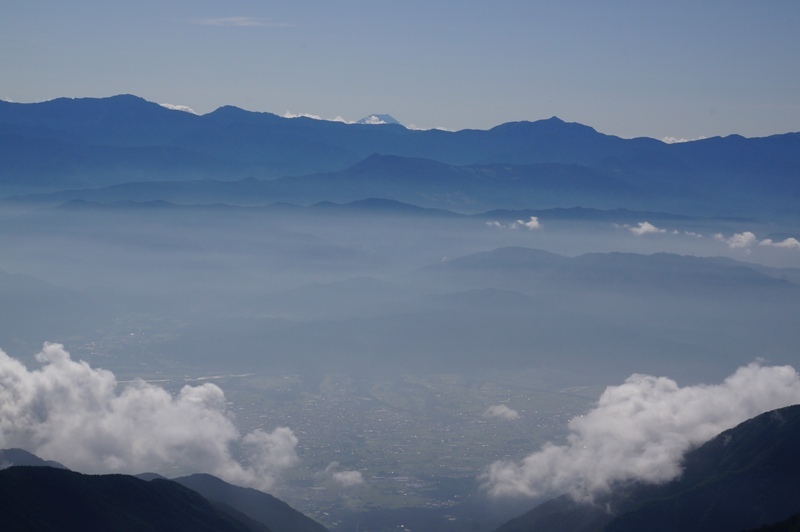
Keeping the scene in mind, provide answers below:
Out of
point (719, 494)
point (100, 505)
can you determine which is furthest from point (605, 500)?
point (100, 505)

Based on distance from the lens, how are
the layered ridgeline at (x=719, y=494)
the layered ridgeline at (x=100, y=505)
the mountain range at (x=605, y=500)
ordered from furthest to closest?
the layered ridgeline at (x=719, y=494) < the mountain range at (x=605, y=500) < the layered ridgeline at (x=100, y=505)

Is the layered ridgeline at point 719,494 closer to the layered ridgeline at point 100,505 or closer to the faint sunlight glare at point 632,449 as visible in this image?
the faint sunlight glare at point 632,449

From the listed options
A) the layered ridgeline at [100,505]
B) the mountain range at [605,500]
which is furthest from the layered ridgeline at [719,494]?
the layered ridgeline at [100,505]

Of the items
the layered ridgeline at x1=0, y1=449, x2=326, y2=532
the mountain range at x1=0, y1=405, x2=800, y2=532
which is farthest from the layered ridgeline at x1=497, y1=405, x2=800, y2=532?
the layered ridgeline at x1=0, y1=449, x2=326, y2=532

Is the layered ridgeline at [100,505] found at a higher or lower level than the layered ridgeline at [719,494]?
higher

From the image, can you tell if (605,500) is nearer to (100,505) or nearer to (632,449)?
(632,449)

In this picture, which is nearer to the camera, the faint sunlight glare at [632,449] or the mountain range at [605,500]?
the mountain range at [605,500]
